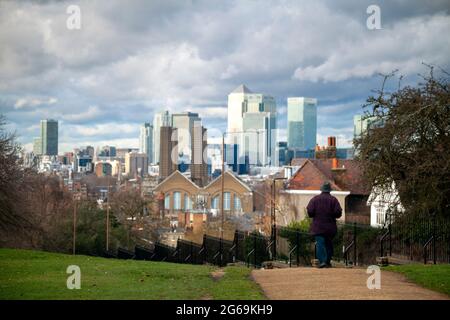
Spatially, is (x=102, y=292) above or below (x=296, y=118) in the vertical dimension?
below

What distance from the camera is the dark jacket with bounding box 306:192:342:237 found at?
16016 mm

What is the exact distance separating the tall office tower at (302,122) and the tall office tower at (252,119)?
12.5 m

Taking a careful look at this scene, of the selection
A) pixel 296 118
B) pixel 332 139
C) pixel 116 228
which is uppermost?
pixel 296 118

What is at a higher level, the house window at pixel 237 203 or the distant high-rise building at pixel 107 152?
the distant high-rise building at pixel 107 152

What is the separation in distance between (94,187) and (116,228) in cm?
4472

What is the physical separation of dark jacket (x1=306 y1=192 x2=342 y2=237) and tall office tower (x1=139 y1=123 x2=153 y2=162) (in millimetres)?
114213

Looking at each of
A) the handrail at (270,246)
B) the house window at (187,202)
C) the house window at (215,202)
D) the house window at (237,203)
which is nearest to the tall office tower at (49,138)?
the house window at (187,202)

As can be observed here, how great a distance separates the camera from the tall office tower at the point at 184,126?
10790 cm

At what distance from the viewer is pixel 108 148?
497ft

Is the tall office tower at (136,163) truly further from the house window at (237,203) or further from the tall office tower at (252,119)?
the house window at (237,203)

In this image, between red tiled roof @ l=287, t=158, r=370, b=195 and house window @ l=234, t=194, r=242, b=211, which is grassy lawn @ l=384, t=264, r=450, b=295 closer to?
red tiled roof @ l=287, t=158, r=370, b=195

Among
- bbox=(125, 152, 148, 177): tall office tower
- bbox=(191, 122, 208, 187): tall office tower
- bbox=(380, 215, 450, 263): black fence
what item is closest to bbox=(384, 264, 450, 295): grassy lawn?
bbox=(380, 215, 450, 263): black fence
